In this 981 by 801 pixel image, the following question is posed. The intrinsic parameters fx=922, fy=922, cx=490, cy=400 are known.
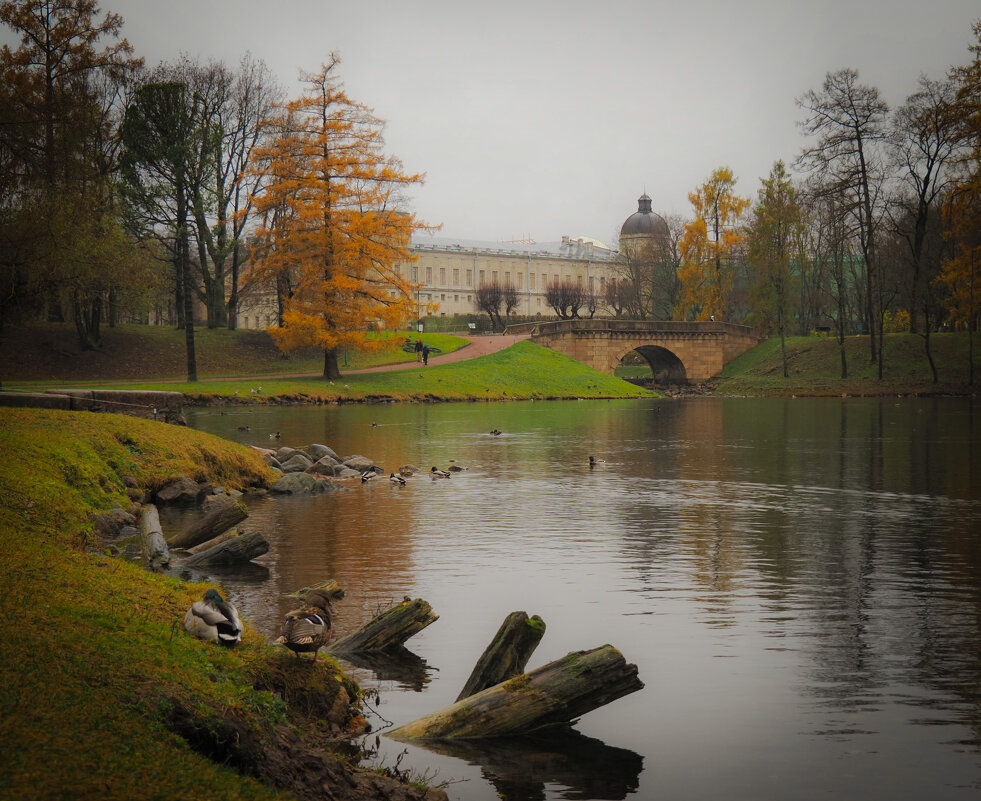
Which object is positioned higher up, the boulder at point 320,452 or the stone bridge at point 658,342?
the stone bridge at point 658,342

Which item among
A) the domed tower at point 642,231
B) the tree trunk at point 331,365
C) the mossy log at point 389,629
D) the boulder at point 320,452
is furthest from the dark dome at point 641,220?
the mossy log at point 389,629

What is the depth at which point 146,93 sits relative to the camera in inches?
1948

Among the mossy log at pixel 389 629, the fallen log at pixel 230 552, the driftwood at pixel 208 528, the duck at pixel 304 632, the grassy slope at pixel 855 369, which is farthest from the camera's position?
the grassy slope at pixel 855 369

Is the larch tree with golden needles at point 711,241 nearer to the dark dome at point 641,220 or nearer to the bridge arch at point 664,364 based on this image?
the bridge arch at point 664,364

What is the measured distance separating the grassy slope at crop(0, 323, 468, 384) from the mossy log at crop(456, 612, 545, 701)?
157ft

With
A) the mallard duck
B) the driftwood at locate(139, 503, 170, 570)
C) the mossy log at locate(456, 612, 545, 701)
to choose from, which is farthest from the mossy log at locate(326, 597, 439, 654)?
the driftwood at locate(139, 503, 170, 570)

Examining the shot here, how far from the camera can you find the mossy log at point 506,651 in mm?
6949

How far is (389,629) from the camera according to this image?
26.9 feet

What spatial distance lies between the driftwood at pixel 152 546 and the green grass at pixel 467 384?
108 feet

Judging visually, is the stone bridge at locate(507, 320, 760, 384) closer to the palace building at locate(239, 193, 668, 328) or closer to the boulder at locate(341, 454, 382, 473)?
the boulder at locate(341, 454, 382, 473)

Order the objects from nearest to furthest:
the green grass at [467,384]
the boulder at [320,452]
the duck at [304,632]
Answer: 1. the duck at [304,632]
2. the boulder at [320,452]
3. the green grass at [467,384]

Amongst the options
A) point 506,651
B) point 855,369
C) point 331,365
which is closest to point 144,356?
point 331,365

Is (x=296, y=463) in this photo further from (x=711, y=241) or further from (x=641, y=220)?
(x=641, y=220)

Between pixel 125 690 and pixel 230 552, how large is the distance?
6595mm
